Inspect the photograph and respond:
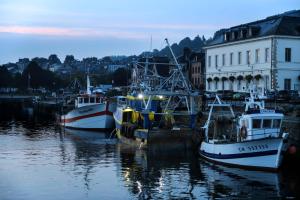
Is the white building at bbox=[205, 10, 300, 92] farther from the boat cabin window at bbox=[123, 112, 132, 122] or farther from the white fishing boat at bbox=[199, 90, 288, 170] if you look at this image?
the white fishing boat at bbox=[199, 90, 288, 170]

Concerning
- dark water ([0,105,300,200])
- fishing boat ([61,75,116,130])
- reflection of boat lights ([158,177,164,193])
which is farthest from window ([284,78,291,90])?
reflection of boat lights ([158,177,164,193])

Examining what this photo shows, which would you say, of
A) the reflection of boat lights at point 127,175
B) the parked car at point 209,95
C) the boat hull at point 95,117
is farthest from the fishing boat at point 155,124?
the parked car at point 209,95

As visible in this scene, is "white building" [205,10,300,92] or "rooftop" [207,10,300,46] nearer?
"white building" [205,10,300,92]

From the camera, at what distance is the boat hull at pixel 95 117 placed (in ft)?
208

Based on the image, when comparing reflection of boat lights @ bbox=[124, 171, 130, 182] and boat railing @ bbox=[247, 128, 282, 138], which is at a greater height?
boat railing @ bbox=[247, 128, 282, 138]

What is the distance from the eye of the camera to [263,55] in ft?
228

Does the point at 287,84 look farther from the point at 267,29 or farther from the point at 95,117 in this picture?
the point at 95,117

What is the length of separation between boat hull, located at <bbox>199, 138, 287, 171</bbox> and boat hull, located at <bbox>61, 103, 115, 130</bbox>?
98.9 ft

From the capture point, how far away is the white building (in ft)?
222

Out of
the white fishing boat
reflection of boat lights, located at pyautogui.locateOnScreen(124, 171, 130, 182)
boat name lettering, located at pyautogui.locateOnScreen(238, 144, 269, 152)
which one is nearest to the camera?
reflection of boat lights, located at pyautogui.locateOnScreen(124, 171, 130, 182)

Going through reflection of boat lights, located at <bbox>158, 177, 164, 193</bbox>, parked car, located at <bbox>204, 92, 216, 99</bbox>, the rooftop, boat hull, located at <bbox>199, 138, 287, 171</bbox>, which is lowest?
reflection of boat lights, located at <bbox>158, 177, 164, 193</bbox>

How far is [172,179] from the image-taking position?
3044 cm

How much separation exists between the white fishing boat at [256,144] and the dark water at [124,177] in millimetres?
665

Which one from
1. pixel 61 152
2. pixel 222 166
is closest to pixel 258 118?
pixel 222 166
